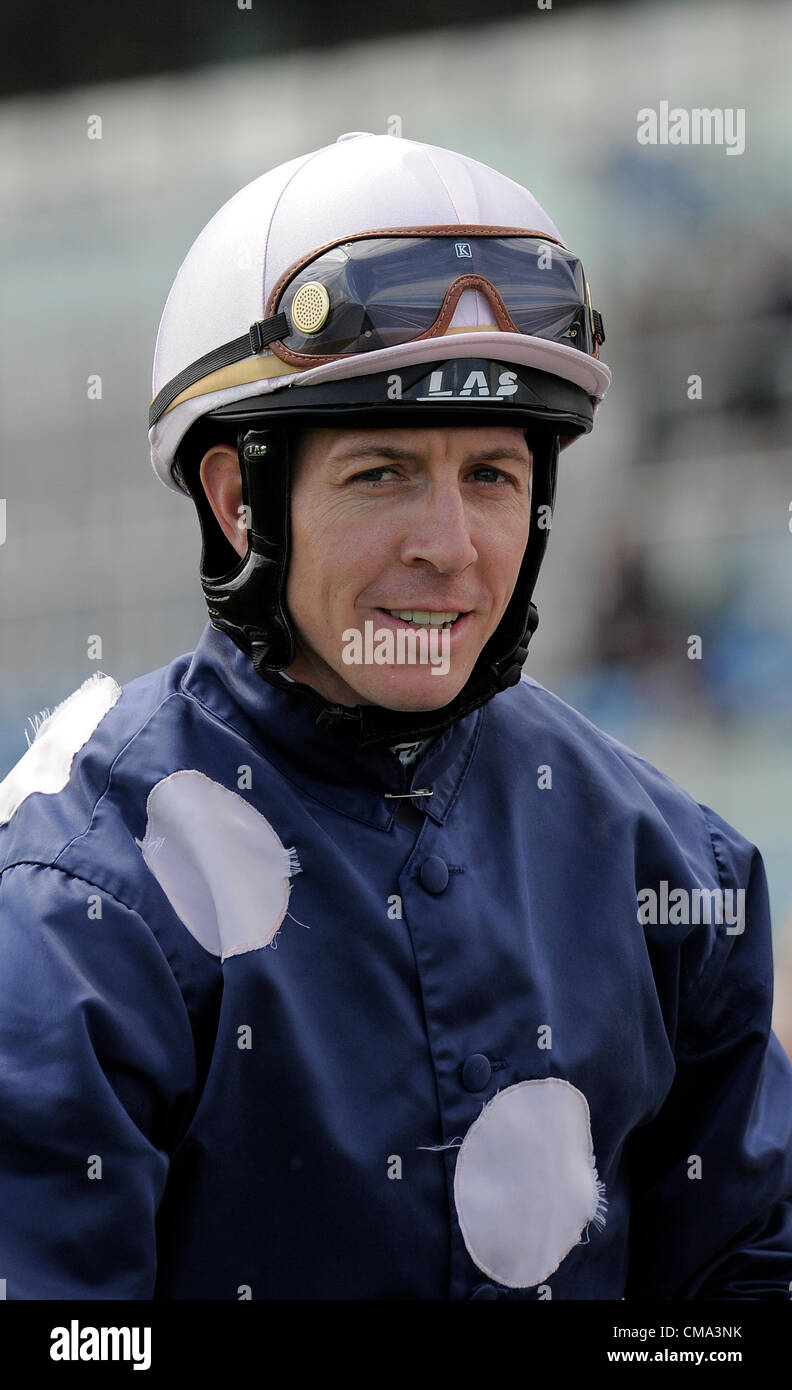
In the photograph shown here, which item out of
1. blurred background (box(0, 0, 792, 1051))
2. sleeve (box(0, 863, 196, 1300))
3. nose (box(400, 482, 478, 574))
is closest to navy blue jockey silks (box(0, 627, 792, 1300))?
sleeve (box(0, 863, 196, 1300))

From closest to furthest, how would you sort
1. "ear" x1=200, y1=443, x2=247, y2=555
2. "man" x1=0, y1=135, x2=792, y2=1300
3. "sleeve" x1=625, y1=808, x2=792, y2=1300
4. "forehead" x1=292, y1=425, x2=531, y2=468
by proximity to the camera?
"man" x1=0, y1=135, x2=792, y2=1300 → "forehead" x1=292, y1=425, x2=531, y2=468 → "ear" x1=200, y1=443, x2=247, y2=555 → "sleeve" x1=625, y1=808, x2=792, y2=1300

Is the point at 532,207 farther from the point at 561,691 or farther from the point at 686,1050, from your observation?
the point at 561,691

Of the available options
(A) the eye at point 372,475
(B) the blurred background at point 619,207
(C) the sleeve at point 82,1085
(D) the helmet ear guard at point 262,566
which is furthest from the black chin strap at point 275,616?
(B) the blurred background at point 619,207

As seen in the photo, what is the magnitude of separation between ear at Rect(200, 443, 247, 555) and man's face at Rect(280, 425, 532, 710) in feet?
0.45

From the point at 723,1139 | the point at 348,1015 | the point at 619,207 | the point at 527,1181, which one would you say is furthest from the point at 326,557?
the point at 619,207

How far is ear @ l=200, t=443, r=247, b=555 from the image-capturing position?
2176 mm

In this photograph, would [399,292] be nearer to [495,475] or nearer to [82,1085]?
[495,475]

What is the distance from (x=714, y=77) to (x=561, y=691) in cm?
260

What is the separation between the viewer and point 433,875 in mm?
2070

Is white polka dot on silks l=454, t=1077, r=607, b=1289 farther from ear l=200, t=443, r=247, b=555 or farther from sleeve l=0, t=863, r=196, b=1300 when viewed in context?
ear l=200, t=443, r=247, b=555

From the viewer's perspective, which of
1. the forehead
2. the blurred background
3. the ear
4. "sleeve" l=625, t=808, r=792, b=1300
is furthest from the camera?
the blurred background

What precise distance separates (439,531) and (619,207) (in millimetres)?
5346

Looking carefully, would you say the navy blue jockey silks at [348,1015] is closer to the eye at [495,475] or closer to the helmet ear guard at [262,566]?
the helmet ear guard at [262,566]
